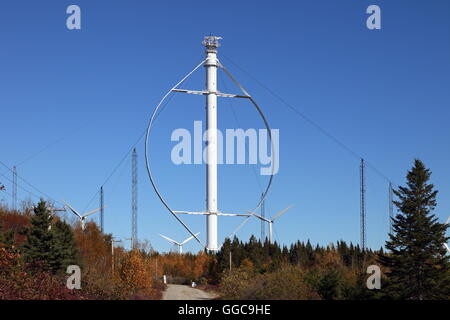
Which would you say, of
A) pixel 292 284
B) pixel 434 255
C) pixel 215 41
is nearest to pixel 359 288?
pixel 434 255

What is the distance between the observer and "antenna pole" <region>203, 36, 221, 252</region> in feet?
245

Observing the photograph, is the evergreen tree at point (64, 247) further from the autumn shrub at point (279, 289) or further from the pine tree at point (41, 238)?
the autumn shrub at point (279, 289)

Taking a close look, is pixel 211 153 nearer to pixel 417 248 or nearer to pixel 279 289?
pixel 417 248

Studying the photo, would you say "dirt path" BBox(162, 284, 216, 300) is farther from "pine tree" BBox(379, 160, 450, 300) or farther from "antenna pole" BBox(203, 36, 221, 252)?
"pine tree" BBox(379, 160, 450, 300)

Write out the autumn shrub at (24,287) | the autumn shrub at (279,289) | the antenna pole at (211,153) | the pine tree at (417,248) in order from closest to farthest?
the autumn shrub at (24,287)
the autumn shrub at (279,289)
the pine tree at (417,248)
the antenna pole at (211,153)

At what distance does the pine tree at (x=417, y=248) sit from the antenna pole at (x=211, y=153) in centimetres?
2201

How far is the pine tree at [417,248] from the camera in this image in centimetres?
5603

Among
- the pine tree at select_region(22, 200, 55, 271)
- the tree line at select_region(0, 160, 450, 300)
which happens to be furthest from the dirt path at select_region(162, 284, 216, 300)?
the pine tree at select_region(22, 200, 55, 271)

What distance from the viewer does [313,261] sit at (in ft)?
426

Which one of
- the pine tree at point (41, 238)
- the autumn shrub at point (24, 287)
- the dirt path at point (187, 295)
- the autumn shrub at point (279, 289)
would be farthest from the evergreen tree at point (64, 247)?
the autumn shrub at point (279, 289)

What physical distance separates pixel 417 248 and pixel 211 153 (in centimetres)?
2620

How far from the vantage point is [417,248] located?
5684 cm

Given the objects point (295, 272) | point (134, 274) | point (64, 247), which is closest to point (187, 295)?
point (134, 274)
